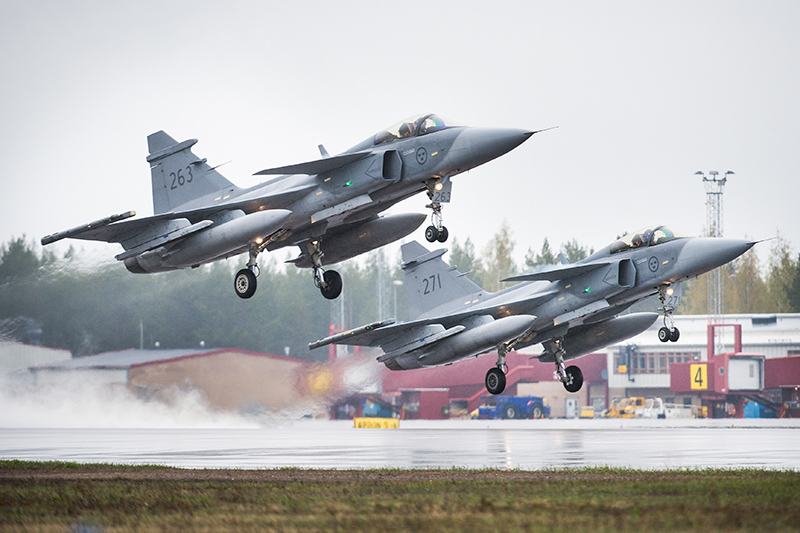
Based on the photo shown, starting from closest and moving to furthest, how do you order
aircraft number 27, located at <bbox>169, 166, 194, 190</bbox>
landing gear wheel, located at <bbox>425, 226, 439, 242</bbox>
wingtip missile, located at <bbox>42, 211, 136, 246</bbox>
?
landing gear wheel, located at <bbox>425, 226, 439, 242</bbox> < wingtip missile, located at <bbox>42, 211, 136, 246</bbox> < aircraft number 27, located at <bbox>169, 166, 194, 190</bbox>

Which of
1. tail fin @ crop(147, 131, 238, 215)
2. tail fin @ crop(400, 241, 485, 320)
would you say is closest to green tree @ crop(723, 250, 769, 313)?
tail fin @ crop(400, 241, 485, 320)

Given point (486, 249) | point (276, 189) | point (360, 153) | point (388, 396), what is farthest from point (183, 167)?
point (486, 249)

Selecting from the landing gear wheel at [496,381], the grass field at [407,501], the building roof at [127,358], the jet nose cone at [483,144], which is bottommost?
the grass field at [407,501]

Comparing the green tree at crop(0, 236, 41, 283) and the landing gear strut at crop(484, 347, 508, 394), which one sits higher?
the green tree at crop(0, 236, 41, 283)

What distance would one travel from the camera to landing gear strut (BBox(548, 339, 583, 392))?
1350 inches

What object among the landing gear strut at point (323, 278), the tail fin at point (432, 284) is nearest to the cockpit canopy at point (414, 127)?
the landing gear strut at point (323, 278)

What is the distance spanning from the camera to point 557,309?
3294 cm

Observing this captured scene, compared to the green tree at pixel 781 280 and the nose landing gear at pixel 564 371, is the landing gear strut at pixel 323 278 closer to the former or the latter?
the nose landing gear at pixel 564 371

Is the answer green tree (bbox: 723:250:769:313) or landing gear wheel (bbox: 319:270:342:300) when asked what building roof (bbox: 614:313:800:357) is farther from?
landing gear wheel (bbox: 319:270:342:300)

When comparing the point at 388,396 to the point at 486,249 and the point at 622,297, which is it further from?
the point at 486,249

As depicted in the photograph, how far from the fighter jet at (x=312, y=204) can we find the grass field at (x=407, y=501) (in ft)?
22.8

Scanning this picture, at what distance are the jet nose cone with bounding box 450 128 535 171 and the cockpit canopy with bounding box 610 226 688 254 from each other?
10.3m

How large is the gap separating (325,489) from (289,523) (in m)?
3.86

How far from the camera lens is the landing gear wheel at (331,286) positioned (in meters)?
26.4
